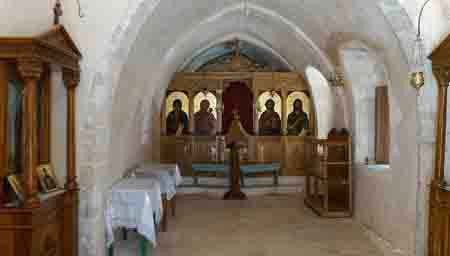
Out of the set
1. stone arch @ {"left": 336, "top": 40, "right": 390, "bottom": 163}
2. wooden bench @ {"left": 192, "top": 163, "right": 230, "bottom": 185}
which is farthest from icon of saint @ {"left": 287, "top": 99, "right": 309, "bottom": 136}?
stone arch @ {"left": 336, "top": 40, "right": 390, "bottom": 163}

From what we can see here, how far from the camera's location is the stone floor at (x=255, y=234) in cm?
525

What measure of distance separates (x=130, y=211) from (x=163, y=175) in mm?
1530

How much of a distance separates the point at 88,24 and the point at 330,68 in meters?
4.40

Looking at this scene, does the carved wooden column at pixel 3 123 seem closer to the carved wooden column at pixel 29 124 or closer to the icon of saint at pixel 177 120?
the carved wooden column at pixel 29 124

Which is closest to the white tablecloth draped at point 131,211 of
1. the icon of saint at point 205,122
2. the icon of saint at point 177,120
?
the icon of saint at point 177,120

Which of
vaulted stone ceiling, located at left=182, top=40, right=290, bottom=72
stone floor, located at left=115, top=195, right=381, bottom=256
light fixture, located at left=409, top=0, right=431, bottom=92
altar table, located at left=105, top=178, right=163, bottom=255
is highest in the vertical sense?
vaulted stone ceiling, located at left=182, top=40, right=290, bottom=72

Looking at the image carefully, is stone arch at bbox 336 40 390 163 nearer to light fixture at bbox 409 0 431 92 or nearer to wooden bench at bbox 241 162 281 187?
light fixture at bbox 409 0 431 92

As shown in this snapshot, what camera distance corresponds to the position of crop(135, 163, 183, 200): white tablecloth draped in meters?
6.01

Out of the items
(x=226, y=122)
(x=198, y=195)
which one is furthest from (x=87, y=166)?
(x=226, y=122)

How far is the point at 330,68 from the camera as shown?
298 inches

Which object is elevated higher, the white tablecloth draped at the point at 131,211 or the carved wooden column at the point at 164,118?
the carved wooden column at the point at 164,118

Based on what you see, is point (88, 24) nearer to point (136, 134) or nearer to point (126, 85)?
point (126, 85)

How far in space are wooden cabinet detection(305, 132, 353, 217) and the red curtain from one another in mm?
3255

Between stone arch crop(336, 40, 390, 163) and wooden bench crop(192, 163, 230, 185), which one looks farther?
wooden bench crop(192, 163, 230, 185)
